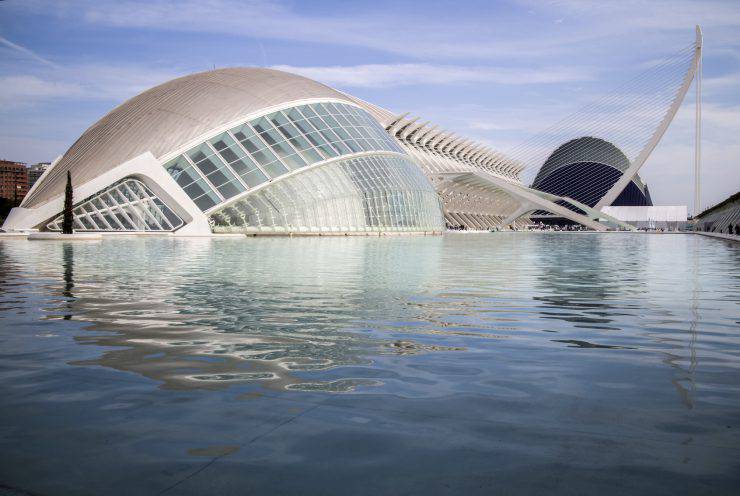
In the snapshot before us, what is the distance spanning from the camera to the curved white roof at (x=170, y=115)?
45594 millimetres

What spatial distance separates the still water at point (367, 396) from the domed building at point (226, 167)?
3441 centimetres

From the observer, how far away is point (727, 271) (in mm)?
17797

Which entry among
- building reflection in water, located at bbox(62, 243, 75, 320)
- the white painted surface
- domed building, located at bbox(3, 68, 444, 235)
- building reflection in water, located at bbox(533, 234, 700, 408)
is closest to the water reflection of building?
building reflection in water, located at bbox(62, 243, 75, 320)

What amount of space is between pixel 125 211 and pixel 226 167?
703cm

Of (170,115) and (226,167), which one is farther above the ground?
(170,115)

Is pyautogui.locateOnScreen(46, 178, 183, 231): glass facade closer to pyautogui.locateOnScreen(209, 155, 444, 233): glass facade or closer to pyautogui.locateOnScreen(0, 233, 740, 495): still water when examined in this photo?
pyautogui.locateOnScreen(209, 155, 444, 233): glass facade

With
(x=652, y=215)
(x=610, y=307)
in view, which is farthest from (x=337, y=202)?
(x=652, y=215)

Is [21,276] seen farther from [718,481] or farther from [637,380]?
[718,481]

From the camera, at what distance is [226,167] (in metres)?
44.5

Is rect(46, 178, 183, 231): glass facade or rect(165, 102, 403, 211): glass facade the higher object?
rect(165, 102, 403, 211): glass facade

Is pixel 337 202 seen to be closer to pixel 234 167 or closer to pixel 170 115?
pixel 234 167

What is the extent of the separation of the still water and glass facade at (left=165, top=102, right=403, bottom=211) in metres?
34.0


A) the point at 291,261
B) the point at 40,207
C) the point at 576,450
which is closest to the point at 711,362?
the point at 576,450

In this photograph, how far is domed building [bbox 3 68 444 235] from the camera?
44.0 metres
